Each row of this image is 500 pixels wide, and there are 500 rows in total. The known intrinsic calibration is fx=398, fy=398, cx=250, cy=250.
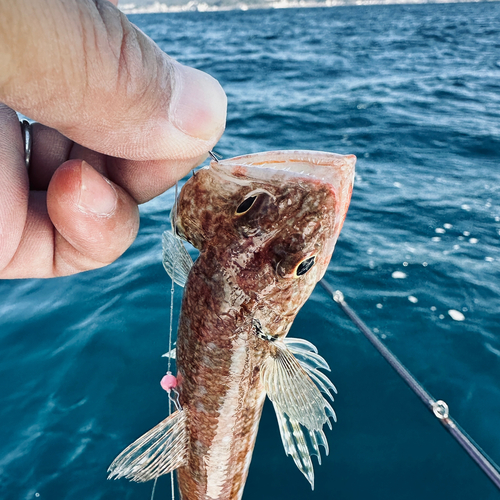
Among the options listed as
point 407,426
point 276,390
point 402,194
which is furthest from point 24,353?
point 402,194

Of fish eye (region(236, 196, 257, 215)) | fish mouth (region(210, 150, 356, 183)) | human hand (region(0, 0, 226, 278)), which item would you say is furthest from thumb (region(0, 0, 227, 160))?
fish eye (region(236, 196, 257, 215))

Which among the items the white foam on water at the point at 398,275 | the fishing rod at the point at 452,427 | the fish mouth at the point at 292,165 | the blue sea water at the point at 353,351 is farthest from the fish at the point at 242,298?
the white foam on water at the point at 398,275

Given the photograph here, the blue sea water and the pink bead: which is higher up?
the pink bead

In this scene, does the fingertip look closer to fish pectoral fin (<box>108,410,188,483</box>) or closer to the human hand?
the human hand

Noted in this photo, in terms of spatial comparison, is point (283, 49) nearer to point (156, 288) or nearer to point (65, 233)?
point (156, 288)

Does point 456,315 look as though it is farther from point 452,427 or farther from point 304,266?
point 304,266

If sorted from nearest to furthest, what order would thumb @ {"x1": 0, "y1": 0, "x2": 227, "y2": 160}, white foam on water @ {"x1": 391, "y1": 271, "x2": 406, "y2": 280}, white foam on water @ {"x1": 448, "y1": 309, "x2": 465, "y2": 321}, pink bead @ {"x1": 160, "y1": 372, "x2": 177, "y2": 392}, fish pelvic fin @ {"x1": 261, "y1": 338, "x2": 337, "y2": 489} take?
1. thumb @ {"x1": 0, "y1": 0, "x2": 227, "y2": 160}
2. fish pelvic fin @ {"x1": 261, "y1": 338, "x2": 337, "y2": 489}
3. pink bead @ {"x1": 160, "y1": 372, "x2": 177, "y2": 392}
4. white foam on water @ {"x1": 448, "y1": 309, "x2": 465, "y2": 321}
5. white foam on water @ {"x1": 391, "y1": 271, "x2": 406, "y2": 280}

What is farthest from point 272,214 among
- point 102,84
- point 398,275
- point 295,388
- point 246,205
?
point 398,275
